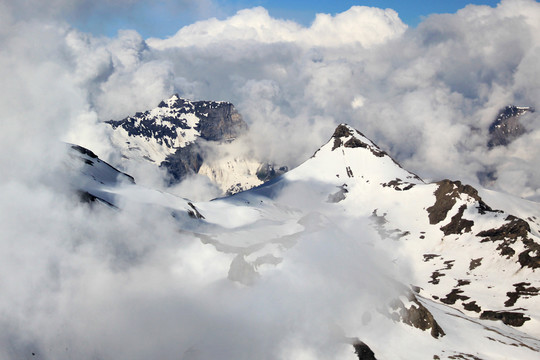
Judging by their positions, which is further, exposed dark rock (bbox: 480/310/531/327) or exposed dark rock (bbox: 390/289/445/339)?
exposed dark rock (bbox: 480/310/531/327)

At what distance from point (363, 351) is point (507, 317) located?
9636 cm

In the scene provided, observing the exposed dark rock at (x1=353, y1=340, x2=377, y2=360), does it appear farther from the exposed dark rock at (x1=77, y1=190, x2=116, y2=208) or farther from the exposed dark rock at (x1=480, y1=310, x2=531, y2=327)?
the exposed dark rock at (x1=480, y1=310, x2=531, y2=327)

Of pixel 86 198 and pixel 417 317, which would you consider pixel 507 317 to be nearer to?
pixel 417 317

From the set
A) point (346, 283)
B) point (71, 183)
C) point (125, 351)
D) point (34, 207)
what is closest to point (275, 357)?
point (125, 351)

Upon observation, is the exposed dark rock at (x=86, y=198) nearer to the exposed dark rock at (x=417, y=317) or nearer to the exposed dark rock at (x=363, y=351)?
the exposed dark rock at (x=363, y=351)

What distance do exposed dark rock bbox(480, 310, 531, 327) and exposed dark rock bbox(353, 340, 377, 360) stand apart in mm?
90183

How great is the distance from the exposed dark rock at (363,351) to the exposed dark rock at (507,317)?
90.2 m

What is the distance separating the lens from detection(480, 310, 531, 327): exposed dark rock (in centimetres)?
18225

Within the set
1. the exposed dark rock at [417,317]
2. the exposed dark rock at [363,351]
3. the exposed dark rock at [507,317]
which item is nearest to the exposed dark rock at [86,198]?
the exposed dark rock at [363,351]

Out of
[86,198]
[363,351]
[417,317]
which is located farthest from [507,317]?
[86,198]

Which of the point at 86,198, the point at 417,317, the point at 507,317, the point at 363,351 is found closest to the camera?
the point at 363,351

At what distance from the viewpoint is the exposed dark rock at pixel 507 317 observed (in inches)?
7175

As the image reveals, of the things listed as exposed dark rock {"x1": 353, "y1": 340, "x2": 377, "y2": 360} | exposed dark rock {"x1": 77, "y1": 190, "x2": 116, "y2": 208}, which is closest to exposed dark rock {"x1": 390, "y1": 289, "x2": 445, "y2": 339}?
exposed dark rock {"x1": 353, "y1": 340, "x2": 377, "y2": 360}

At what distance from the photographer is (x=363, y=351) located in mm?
123562
